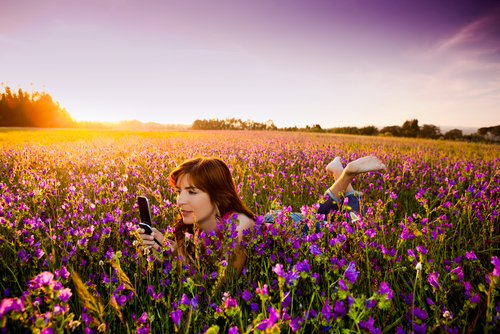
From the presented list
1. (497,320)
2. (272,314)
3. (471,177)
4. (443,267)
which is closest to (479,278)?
(443,267)

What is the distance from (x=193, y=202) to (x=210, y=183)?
10.2 inches

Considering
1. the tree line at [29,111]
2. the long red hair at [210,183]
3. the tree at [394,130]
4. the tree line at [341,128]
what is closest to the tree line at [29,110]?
the tree line at [29,111]

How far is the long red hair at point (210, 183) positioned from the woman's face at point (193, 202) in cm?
4

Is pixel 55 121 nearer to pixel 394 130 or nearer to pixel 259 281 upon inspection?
pixel 259 281

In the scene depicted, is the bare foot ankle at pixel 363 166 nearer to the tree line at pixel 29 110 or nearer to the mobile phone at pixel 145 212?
the mobile phone at pixel 145 212

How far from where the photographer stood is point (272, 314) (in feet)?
2.95

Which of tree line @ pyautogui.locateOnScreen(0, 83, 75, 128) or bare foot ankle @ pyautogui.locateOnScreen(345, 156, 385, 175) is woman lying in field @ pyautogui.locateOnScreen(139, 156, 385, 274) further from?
tree line @ pyautogui.locateOnScreen(0, 83, 75, 128)

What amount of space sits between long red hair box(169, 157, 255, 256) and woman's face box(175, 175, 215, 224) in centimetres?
4

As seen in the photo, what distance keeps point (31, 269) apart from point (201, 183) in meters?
1.45

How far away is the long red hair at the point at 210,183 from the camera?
7.95 ft

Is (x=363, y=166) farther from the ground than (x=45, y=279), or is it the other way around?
(x=363, y=166)

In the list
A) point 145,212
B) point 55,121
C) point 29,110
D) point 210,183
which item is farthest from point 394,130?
point 29,110

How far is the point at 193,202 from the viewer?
2.34 metres

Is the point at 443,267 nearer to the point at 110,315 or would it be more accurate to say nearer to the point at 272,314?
the point at 272,314
